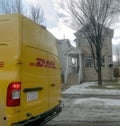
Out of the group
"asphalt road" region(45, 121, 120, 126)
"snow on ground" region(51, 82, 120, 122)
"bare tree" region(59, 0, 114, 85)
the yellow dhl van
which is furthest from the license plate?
"bare tree" region(59, 0, 114, 85)

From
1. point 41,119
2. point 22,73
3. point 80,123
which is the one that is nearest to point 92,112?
point 80,123

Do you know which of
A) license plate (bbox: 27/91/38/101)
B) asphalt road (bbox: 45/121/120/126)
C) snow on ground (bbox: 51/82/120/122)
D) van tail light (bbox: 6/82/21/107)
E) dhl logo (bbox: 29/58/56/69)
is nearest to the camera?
van tail light (bbox: 6/82/21/107)

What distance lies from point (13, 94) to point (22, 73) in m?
0.45

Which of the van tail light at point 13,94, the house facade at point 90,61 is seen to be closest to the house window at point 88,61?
the house facade at point 90,61

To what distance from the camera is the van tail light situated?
18.1 ft

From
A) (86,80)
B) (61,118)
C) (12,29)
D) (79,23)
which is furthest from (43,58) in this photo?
(86,80)

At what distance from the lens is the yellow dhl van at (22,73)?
18.2ft

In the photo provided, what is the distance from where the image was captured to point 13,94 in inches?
218

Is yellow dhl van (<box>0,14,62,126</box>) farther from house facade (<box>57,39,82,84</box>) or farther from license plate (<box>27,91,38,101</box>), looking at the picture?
house facade (<box>57,39,82,84</box>)

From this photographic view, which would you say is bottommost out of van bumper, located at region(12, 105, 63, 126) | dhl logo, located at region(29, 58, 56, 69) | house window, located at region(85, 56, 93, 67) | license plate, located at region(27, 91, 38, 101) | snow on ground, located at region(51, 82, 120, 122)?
snow on ground, located at region(51, 82, 120, 122)

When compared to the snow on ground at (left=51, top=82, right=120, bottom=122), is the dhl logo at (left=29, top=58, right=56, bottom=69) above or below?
above

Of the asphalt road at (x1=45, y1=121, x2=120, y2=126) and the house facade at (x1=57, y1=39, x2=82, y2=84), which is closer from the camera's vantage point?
the asphalt road at (x1=45, y1=121, x2=120, y2=126)

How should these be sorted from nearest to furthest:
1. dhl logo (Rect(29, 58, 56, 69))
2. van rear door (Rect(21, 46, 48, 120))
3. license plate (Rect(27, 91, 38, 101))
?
van rear door (Rect(21, 46, 48, 120))
license plate (Rect(27, 91, 38, 101))
dhl logo (Rect(29, 58, 56, 69))

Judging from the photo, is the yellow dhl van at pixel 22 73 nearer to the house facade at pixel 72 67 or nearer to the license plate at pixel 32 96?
the license plate at pixel 32 96
